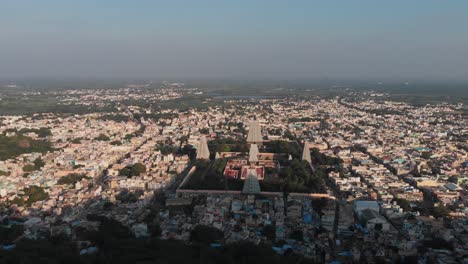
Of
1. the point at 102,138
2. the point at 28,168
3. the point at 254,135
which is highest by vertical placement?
the point at 254,135

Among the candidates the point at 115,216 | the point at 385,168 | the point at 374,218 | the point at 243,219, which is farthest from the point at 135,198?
the point at 385,168

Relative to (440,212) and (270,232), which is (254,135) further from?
(270,232)

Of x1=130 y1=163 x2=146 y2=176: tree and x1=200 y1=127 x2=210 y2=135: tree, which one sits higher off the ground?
x1=200 y1=127 x2=210 y2=135: tree

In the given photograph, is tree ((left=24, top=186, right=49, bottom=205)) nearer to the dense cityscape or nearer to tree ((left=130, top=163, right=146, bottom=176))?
the dense cityscape

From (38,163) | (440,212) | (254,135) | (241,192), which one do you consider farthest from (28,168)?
(440,212)

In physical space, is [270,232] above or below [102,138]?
above

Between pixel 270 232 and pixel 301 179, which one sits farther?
pixel 301 179

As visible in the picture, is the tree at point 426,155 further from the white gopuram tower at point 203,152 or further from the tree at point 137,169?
the tree at point 137,169

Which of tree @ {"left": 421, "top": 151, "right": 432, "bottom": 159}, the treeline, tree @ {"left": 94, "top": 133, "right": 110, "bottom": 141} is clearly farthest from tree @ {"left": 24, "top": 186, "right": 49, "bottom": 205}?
tree @ {"left": 421, "top": 151, "right": 432, "bottom": 159}
